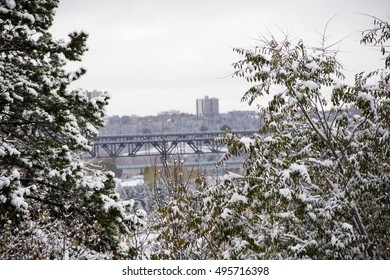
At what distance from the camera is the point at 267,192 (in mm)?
2916

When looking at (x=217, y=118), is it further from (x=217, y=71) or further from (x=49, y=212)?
(x=49, y=212)

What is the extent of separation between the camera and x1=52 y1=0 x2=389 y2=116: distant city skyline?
4.12m

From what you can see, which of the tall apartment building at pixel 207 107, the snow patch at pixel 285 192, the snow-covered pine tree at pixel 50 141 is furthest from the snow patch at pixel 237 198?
the tall apartment building at pixel 207 107

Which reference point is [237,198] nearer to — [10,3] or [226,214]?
[226,214]

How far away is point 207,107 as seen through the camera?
459 cm

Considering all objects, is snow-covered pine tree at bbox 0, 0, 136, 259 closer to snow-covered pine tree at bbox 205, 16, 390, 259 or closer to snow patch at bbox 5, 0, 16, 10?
snow patch at bbox 5, 0, 16, 10

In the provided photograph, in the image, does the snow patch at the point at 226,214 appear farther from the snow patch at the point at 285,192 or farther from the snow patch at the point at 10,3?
the snow patch at the point at 10,3

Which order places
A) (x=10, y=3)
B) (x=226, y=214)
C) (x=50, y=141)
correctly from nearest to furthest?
(x=226, y=214) < (x=10, y=3) < (x=50, y=141)

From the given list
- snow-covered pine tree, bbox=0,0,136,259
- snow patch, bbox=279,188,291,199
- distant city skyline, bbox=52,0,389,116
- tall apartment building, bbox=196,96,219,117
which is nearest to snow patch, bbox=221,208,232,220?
snow patch, bbox=279,188,291,199

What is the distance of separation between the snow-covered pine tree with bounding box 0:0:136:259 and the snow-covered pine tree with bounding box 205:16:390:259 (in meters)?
1.15

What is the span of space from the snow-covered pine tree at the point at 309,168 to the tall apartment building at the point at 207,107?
1213 mm

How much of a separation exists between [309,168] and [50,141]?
2183 millimetres

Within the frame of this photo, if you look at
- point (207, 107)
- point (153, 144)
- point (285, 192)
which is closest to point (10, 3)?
point (153, 144)
